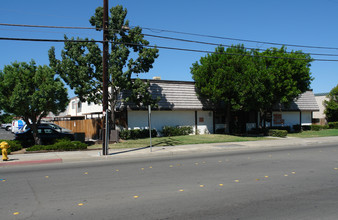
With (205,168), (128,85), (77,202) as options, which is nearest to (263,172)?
(205,168)

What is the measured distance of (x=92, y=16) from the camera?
69.6 ft

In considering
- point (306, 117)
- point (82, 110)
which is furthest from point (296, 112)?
point (82, 110)

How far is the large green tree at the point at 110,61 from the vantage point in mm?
20422

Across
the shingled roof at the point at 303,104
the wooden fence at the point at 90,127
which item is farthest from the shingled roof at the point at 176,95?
the shingled roof at the point at 303,104

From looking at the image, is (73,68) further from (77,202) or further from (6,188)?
(77,202)

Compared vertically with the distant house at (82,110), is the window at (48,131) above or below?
below

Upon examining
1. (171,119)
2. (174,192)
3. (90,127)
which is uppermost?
(171,119)

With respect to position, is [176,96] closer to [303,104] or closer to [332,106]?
[303,104]

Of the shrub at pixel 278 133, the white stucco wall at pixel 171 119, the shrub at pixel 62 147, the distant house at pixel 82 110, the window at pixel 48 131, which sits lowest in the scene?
the shrub at pixel 62 147

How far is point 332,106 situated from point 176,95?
76.3ft

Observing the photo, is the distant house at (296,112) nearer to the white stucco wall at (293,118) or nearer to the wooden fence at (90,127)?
the white stucco wall at (293,118)

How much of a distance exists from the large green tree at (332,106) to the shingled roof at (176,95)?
66.3ft

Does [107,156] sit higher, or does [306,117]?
[306,117]

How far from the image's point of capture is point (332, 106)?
37.8 m
